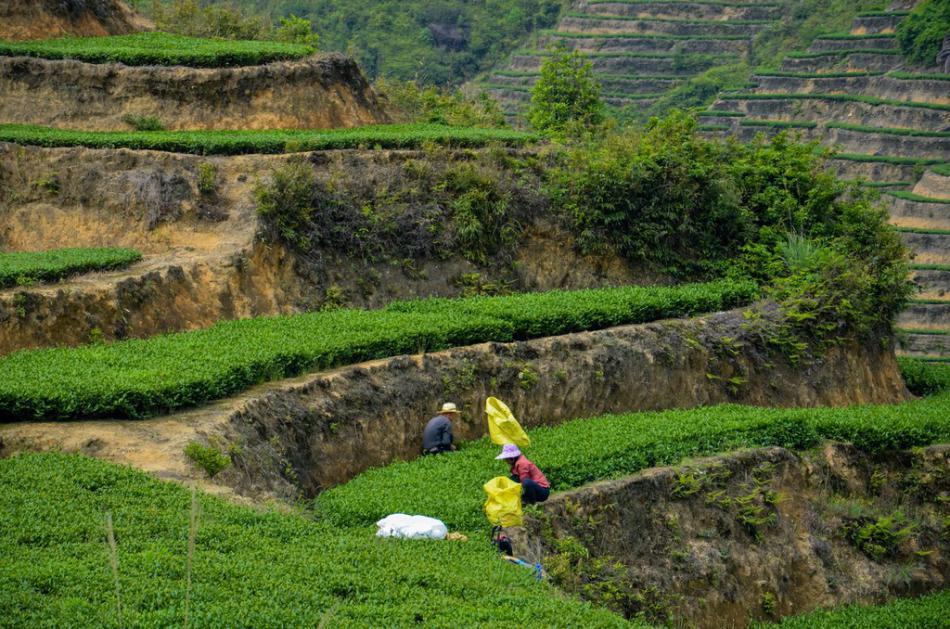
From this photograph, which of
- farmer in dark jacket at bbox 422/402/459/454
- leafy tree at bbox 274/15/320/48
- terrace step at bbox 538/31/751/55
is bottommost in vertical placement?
farmer in dark jacket at bbox 422/402/459/454

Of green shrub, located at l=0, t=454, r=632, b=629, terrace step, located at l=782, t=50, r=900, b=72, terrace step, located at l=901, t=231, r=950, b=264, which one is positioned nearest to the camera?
green shrub, located at l=0, t=454, r=632, b=629

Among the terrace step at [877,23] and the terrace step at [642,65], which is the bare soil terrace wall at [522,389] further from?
the terrace step at [642,65]

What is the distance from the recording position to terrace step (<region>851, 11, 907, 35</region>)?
63.6 meters

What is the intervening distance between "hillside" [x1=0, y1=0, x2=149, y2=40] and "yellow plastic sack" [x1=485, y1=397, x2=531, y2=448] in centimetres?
1812

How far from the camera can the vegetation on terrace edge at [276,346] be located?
15.3 metres

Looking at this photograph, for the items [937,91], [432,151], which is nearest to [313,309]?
[432,151]

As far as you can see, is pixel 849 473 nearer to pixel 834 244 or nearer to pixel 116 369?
pixel 834 244

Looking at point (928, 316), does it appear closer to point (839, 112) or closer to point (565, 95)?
point (839, 112)

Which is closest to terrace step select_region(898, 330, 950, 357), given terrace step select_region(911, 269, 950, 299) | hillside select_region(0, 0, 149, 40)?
terrace step select_region(911, 269, 950, 299)

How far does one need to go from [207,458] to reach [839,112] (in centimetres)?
5045

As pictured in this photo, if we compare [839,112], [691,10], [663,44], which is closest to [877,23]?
[839,112]

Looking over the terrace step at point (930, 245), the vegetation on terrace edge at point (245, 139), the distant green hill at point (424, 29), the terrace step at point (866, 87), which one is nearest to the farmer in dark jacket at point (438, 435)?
the vegetation on terrace edge at point (245, 139)

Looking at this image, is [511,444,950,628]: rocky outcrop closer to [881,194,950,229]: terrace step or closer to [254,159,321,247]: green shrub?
[254,159,321,247]: green shrub

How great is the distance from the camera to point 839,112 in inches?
2313
